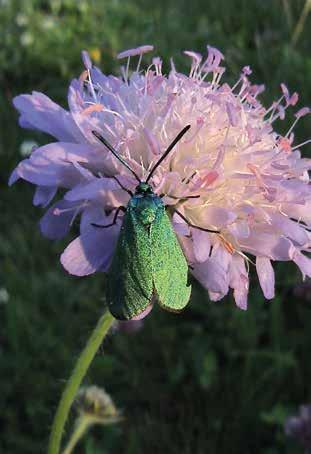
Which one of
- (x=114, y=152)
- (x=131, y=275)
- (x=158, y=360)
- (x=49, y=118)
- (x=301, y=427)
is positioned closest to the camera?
(x=131, y=275)

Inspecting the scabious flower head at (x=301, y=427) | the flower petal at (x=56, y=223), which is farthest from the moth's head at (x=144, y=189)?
the scabious flower head at (x=301, y=427)

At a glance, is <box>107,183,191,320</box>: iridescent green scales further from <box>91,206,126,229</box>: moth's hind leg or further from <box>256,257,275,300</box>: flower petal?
<box>256,257,275,300</box>: flower petal

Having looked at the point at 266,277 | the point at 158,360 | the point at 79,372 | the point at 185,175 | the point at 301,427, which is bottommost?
the point at 158,360

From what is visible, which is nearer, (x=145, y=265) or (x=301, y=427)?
(x=145, y=265)

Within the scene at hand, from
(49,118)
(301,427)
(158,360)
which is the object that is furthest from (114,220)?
(158,360)

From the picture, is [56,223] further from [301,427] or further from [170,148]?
[301,427]

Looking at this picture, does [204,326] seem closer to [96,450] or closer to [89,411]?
[96,450]

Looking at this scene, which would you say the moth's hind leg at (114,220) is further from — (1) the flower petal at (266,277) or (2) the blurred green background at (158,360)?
(2) the blurred green background at (158,360)
